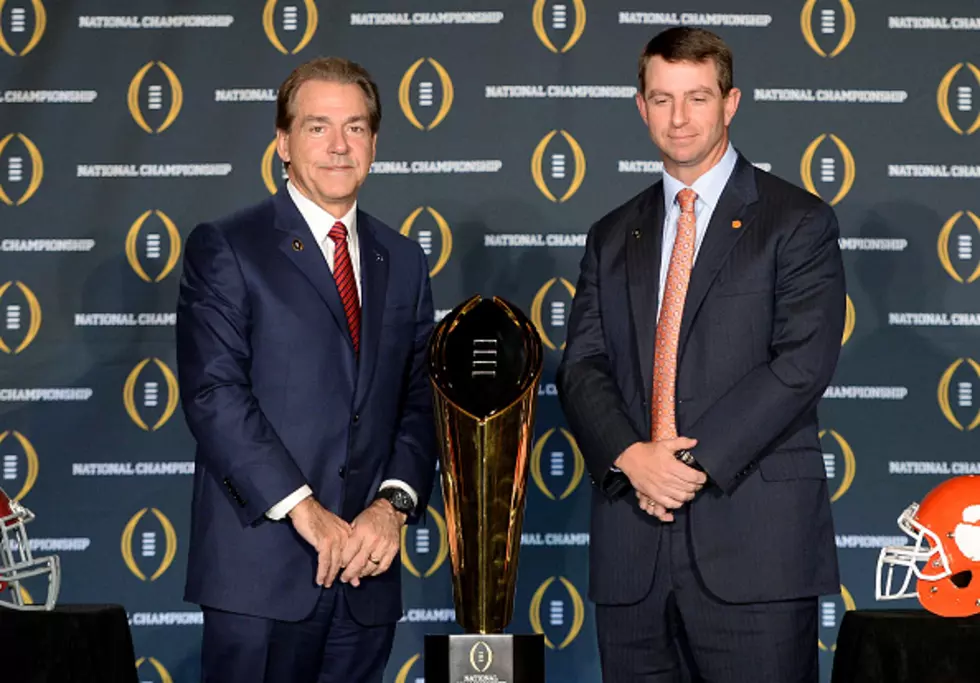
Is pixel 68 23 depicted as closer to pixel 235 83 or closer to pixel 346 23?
pixel 235 83

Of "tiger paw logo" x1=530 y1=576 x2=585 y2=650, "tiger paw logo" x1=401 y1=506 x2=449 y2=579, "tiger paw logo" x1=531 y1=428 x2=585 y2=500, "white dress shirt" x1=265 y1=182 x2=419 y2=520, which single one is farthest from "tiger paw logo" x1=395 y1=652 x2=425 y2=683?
"white dress shirt" x1=265 y1=182 x2=419 y2=520

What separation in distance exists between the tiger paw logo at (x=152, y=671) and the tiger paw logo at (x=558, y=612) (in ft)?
4.30

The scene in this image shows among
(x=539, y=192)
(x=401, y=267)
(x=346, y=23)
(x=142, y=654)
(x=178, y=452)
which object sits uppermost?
(x=346, y=23)

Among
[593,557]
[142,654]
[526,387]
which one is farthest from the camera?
[142,654]

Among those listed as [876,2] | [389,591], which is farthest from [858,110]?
[389,591]

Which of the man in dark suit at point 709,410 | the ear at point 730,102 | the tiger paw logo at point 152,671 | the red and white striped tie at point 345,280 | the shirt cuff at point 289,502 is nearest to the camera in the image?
the shirt cuff at point 289,502

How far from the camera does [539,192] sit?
4.42 metres

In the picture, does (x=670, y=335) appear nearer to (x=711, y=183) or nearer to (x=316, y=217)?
(x=711, y=183)

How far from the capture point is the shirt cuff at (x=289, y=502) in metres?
2.62

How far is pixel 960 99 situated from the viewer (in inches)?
176

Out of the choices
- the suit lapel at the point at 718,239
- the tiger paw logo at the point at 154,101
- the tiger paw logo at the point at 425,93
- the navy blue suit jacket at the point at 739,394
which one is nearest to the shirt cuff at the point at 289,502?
the navy blue suit jacket at the point at 739,394

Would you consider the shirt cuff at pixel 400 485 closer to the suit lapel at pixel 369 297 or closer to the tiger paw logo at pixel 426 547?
the suit lapel at pixel 369 297

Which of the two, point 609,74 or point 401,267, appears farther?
point 609,74

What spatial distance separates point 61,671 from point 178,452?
1637mm
